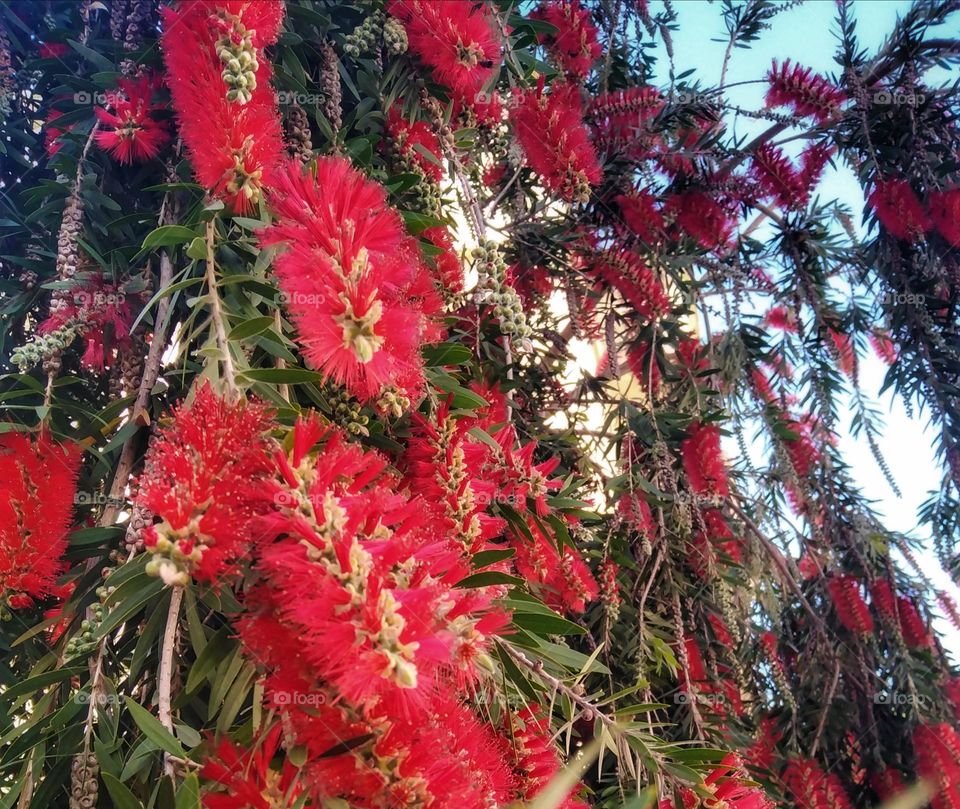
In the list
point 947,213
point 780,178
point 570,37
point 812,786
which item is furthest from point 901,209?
point 812,786

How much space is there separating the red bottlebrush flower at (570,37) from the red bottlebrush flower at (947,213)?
664mm

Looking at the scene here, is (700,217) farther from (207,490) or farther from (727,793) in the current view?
(207,490)

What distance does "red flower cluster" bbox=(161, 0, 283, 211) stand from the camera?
2.20 feet

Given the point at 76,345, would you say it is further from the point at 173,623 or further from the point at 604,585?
the point at 604,585

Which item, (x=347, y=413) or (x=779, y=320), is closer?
(x=347, y=413)

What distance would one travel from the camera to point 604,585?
1.17m

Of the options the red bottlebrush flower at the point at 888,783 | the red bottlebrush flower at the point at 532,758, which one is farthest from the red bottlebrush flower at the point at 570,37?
the red bottlebrush flower at the point at 888,783

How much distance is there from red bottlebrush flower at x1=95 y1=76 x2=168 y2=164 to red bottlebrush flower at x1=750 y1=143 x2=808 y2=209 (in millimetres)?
1046

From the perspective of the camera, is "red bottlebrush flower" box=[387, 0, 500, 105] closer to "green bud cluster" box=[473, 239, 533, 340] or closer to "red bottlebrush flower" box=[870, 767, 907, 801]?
"green bud cluster" box=[473, 239, 533, 340]

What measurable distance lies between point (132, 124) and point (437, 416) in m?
0.51

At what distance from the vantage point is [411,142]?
100cm

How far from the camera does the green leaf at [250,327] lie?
0.62 meters

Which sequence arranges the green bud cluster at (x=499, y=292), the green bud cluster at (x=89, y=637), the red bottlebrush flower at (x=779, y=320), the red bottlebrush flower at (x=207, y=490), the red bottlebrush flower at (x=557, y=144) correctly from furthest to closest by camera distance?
1. the red bottlebrush flower at (x=779, y=320)
2. the red bottlebrush flower at (x=557, y=144)
3. the green bud cluster at (x=499, y=292)
4. the green bud cluster at (x=89, y=637)
5. the red bottlebrush flower at (x=207, y=490)

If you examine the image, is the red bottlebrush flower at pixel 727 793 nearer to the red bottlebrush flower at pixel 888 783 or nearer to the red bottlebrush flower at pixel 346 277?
the red bottlebrush flower at pixel 346 277
